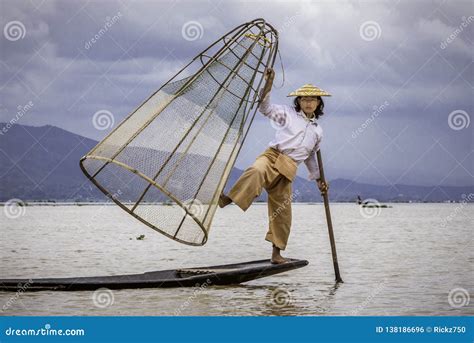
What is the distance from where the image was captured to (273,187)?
8000mm

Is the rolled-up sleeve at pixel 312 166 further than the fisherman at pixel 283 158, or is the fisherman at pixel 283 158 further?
the rolled-up sleeve at pixel 312 166

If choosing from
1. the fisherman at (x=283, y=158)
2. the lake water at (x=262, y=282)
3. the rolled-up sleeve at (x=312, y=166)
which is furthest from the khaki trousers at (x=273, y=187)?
the lake water at (x=262, y=282)

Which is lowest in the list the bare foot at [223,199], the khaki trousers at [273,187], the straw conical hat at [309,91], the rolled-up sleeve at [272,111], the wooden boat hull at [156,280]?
the wooden boat hull at [156,280]

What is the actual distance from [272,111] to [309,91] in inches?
21.8

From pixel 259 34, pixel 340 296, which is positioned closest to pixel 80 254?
pixel 340 296

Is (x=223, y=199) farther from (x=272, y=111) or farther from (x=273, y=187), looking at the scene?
(x=272, y=111)

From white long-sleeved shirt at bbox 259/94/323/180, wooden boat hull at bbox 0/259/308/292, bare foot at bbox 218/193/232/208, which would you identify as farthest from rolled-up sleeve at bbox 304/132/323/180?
bare foot at bbox 218/193/232/208

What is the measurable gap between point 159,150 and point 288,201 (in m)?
1.64

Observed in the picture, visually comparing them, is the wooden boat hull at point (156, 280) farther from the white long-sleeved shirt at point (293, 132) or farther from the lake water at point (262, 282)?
the white long-sleeved shirt at point (293, 132)

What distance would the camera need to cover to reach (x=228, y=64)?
761 cm

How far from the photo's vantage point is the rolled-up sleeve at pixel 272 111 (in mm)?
7414

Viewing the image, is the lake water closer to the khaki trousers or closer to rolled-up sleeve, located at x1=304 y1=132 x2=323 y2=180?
the khaki trousers

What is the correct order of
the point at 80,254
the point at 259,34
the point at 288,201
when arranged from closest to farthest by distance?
the point at 259,34, the point at 288,201, the point at 80,254
